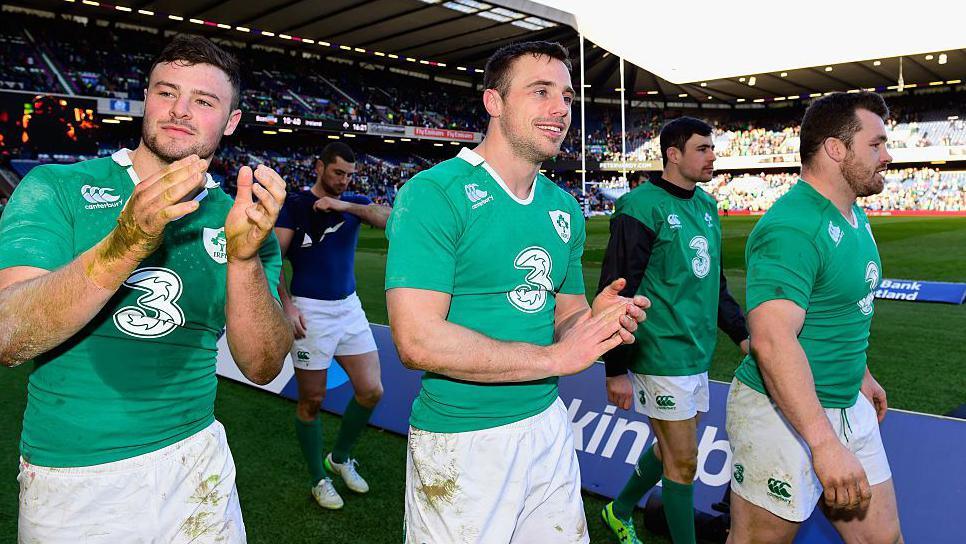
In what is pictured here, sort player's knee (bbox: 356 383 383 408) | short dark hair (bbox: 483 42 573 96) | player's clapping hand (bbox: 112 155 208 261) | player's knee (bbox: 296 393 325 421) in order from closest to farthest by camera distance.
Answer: player's clapping hand (bbox: 112 155 208 261) < short dark hair (bbox: 483 42 573 96) < player's knee (bbox: 296 393 325 421) < player's knee (bbox: 356 383 383 408)

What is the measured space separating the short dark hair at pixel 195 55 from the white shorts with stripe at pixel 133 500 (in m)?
1.24

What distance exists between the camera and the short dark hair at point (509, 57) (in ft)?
8.10

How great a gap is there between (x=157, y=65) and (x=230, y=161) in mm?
42250

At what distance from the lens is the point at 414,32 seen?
39250 mm

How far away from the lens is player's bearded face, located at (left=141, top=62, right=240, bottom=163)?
2.09m

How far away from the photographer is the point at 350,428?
15.8 ft

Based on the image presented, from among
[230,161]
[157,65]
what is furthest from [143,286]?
[230,161]

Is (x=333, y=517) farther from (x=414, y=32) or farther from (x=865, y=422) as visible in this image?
(x=414, y=32)

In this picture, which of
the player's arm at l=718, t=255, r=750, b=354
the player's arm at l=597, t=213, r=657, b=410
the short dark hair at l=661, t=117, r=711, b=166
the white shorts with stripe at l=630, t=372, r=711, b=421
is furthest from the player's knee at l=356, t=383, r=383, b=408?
the short dark hair at l=661, t=117, r=711, b=166

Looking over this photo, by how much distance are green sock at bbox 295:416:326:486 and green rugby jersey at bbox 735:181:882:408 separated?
302 cm

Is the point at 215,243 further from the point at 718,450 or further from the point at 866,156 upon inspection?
the point at 718,450

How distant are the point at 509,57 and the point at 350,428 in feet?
10.6

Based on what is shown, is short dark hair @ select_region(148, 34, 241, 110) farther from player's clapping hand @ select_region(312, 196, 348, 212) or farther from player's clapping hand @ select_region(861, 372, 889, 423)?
player's clapping hand @ select_region(861, 372, 889, 423)

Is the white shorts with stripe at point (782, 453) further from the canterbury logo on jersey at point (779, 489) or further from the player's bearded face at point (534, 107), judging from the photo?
the player's bearded face at point (534, 107)
